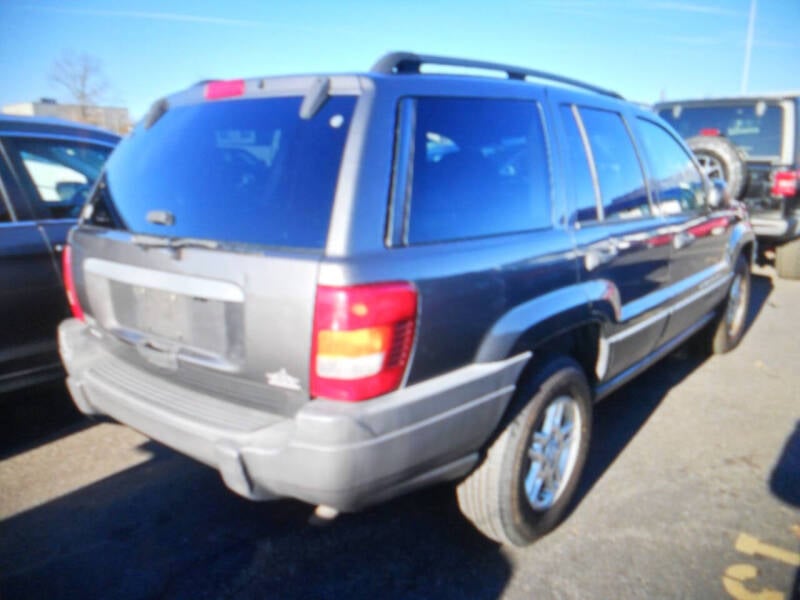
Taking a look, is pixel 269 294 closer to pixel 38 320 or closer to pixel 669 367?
pixel 38 320

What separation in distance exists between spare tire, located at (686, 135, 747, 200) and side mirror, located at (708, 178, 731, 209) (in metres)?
1.64

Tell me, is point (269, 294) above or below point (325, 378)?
above

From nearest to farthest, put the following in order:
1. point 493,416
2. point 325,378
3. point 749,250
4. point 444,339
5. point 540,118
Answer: point 325,378
point 444,339
point 493,416
point 540,118
point 749,250

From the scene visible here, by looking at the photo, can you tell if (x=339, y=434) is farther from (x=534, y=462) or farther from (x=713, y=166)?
(x=713, y=166)

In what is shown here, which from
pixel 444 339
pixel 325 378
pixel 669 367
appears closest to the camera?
pixel 325 378

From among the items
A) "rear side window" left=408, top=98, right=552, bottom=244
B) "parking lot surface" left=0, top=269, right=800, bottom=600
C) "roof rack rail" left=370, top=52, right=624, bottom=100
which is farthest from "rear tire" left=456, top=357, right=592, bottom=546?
"roof rack rail" left=370, top=52, right=624, bottom=100

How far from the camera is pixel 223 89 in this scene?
207 centimetres

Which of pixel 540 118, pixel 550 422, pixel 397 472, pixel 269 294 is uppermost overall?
pixel 540 118

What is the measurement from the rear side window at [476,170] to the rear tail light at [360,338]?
0.78 feet

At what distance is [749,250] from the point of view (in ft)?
15.8

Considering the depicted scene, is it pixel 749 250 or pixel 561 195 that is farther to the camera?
pixel 749 250

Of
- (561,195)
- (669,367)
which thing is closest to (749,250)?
(669,367)

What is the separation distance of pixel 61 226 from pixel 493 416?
2.75 meters

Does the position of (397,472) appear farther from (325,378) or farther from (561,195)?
(561,195)
